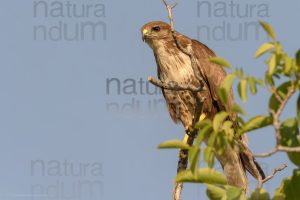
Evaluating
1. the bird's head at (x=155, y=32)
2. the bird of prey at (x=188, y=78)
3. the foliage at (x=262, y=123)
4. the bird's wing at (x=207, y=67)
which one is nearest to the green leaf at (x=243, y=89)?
the foliage at (x=262, y=123)

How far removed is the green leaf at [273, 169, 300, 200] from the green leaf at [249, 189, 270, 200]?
5 cm

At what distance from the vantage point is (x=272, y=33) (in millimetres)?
2107

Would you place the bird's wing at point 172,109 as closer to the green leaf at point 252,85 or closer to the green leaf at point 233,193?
the green leaf at point 233,193

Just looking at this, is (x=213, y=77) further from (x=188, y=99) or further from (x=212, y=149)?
(x=212, y=149)

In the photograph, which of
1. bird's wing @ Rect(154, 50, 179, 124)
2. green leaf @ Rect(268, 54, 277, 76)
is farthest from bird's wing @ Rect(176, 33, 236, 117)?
green leaf @ Rect(268, 54, 277, 76)

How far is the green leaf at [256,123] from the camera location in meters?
2.17

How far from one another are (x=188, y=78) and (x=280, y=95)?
4.17 meters

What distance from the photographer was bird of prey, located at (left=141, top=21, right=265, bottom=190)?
636cm

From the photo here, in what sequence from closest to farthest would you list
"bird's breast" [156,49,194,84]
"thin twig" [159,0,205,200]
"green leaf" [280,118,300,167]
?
"green leaf" [280,118,300,167] < "thin twig" [159,0,205,200] < "bird's breast" [156,49,194,84]

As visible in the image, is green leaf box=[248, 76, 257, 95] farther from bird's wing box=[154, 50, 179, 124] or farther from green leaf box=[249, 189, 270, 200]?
bird's wing box=[154, 50, 179, 124]

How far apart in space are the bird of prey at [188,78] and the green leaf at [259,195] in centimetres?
402

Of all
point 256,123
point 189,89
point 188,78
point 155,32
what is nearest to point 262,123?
point 256,123

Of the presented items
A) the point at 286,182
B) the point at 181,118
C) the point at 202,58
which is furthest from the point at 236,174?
the point at 286,182

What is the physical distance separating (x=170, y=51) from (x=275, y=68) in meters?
4.54
